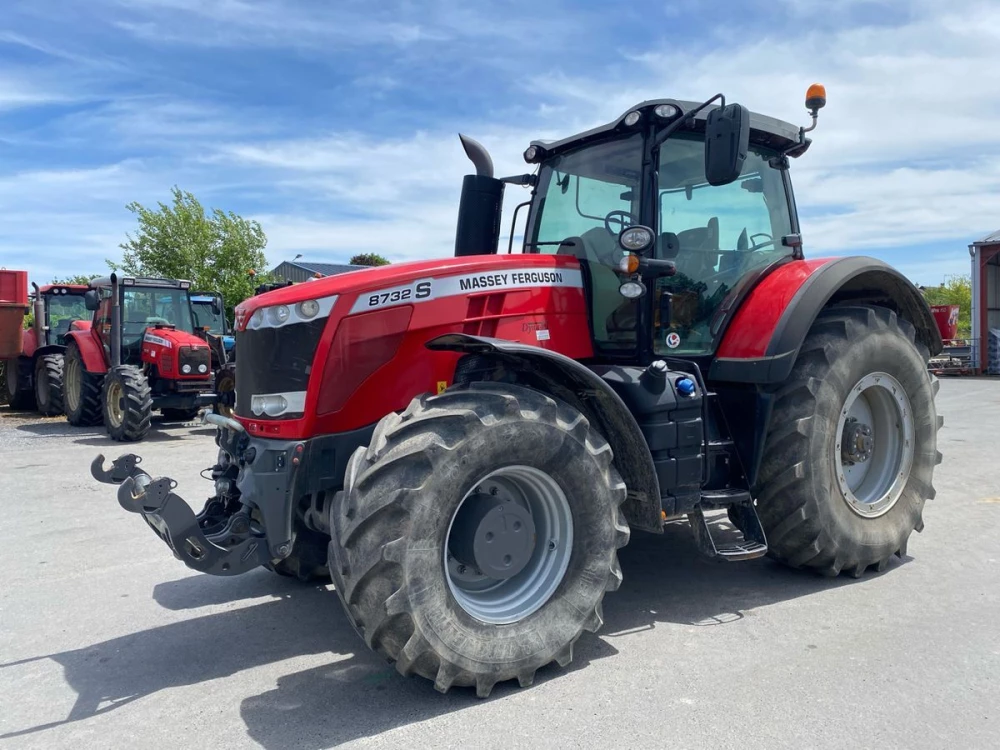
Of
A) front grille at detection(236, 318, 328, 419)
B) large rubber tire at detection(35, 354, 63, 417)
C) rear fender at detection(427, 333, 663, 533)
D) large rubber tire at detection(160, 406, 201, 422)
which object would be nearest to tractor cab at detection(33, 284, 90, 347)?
large rubber tire at detection(35, 354, 63, 417)

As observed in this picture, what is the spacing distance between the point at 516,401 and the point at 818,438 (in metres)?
1.97

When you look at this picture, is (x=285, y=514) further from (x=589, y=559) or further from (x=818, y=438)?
(x=818, y=438)

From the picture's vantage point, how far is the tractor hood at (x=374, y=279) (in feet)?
12.1

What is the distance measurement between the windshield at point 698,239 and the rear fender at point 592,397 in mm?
698

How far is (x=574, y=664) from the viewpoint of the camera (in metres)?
3.61

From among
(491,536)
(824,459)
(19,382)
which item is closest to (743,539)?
(824,459)

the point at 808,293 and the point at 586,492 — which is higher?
the point at 808,293

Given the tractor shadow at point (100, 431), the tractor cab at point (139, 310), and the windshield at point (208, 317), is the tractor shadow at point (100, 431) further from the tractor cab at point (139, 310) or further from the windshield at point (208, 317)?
the windshield at point (208, 317)

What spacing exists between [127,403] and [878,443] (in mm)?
9788

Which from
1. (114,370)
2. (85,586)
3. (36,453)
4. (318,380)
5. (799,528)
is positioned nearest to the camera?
(318,380)

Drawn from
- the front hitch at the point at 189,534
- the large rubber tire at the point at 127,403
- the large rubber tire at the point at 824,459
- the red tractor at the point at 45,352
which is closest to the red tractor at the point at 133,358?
the large rubber tire at the point at 127,403

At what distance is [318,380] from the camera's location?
3639 millimetres

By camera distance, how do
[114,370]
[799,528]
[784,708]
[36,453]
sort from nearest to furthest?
[784,708] → [799,528] → [36,453] → [114,370]

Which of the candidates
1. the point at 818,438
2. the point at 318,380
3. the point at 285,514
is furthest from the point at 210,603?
the point at 818,438
